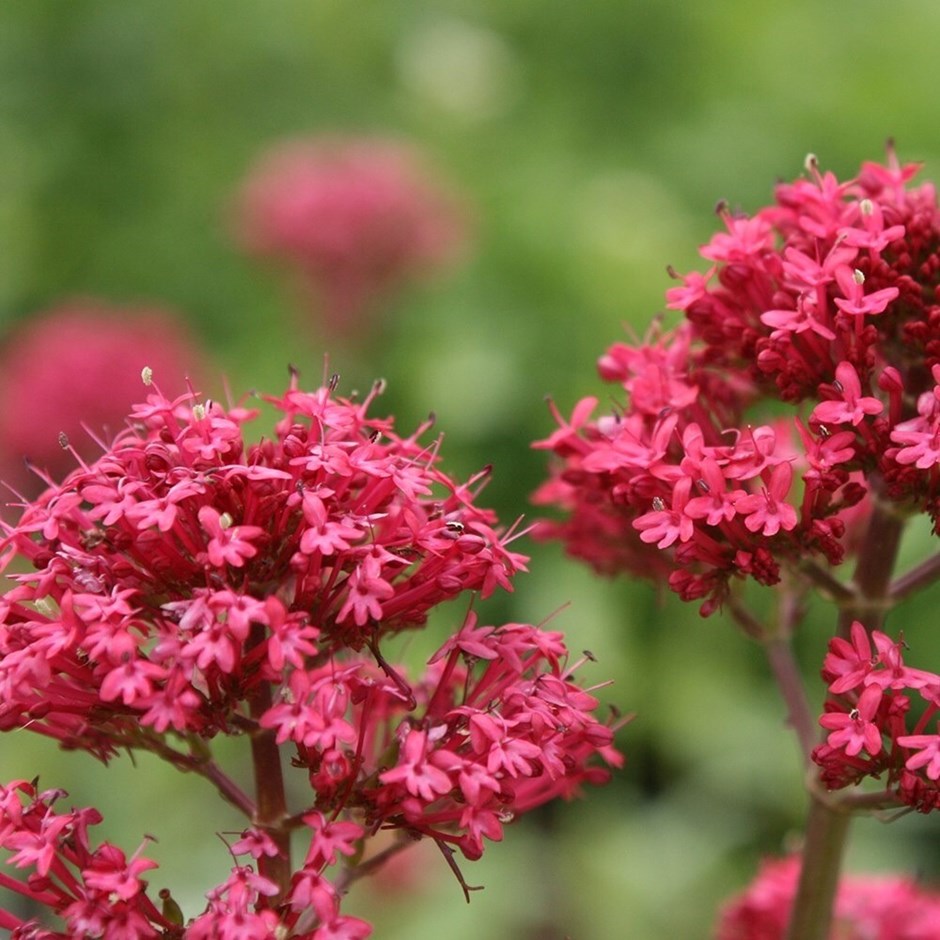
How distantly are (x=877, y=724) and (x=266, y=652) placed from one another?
28.7 inches

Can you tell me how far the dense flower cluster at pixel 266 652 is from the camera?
1.55 metres

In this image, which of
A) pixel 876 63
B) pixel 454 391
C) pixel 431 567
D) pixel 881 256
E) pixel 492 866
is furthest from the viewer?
pixel 876 63

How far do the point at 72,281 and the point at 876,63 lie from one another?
384cm

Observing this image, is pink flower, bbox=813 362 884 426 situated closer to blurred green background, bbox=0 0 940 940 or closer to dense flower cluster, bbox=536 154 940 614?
dense flower cluster, bbox=536 154 940 614

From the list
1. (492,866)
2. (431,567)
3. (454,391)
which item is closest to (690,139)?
(454,391)

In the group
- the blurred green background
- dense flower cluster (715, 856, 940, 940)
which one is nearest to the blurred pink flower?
the blurred green background

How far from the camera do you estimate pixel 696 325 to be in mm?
1994

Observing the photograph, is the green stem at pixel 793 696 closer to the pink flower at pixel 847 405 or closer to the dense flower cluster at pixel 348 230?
the pink flower at pixel 847 405

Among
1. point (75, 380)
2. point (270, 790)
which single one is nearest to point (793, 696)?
point (270, 790)

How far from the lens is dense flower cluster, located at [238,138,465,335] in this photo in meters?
5.40

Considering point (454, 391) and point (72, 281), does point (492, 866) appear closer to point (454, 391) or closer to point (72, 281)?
point (454, 391)

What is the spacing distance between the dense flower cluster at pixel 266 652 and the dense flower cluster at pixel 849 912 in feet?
1.92

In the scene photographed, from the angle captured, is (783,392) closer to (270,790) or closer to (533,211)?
(270,790)

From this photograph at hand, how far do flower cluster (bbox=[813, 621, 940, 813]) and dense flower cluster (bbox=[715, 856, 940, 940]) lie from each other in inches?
19.4
